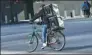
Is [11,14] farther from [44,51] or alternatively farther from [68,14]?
[44,51]

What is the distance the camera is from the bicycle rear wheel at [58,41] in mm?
11000

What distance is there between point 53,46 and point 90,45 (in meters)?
1.64

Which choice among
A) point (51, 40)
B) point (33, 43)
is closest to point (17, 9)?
point (33, 43)

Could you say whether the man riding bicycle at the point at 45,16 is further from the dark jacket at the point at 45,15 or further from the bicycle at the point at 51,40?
the bicycle at the point at 51,40

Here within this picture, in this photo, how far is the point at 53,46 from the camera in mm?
11219

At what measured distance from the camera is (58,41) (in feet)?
36.1

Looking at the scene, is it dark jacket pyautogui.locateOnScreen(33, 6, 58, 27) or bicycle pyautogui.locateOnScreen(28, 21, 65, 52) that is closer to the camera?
dark jacket pyautogui.locateOnScreen(33, 6, 58, 27)

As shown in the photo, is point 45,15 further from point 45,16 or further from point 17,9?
point 17,9

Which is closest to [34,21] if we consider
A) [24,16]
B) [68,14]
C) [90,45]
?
[90,45]

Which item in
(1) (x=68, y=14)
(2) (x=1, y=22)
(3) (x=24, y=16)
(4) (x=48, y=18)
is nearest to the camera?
(4) (x=48, y=18)

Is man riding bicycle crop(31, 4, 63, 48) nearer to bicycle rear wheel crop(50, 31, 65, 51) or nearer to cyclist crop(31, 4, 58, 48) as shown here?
cyclist crop(31, 4, 58, 48)

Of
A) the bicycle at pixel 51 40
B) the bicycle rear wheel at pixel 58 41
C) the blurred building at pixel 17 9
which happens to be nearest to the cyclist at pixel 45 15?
the bicycle at pixel 51 40

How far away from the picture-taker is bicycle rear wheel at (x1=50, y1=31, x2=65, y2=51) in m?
11.0

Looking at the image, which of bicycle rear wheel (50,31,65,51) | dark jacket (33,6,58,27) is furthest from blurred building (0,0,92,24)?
dark jacket (33,6,58,27)
